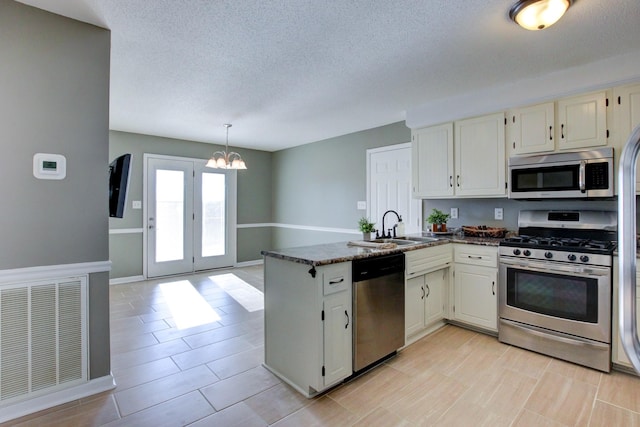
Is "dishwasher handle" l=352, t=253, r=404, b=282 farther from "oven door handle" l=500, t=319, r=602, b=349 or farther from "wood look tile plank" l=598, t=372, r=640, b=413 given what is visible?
"wood look tile plank" l=598, t=372, r=640, b=413

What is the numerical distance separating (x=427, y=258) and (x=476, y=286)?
66 cm

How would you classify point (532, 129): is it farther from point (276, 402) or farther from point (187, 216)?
point (187, 216)

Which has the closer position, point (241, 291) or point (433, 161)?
point (433, 161)

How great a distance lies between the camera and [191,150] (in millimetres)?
5727

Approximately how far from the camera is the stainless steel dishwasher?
7.34 ft

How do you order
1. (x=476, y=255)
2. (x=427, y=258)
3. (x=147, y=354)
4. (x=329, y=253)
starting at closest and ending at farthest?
(x=329, y=253)
(x=147, y=354)
(x=427, y=258)
(x=476, y=255)

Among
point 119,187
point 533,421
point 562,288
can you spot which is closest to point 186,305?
point 119,187

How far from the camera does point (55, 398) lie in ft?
6.60

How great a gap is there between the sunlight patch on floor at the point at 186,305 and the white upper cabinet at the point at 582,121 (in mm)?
3898

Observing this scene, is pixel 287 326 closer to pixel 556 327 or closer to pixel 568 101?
pixel 556 327

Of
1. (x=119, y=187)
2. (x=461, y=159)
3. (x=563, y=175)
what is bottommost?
(x=119, y=187)

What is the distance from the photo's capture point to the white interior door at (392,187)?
4254 mm

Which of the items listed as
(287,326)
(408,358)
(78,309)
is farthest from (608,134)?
(78,309)

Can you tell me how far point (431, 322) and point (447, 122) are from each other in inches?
86.2
